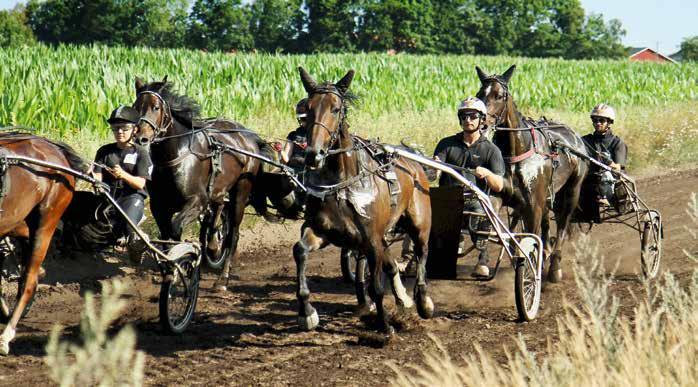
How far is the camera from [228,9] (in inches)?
2965

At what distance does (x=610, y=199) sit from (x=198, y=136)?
4.90 meters

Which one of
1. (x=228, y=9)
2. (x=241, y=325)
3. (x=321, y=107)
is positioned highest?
(x=228, y=9)

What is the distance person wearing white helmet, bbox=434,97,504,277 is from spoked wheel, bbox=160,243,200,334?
2436 mm

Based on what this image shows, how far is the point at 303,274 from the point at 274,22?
73761mm

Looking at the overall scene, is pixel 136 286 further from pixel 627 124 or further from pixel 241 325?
pixel 627 124

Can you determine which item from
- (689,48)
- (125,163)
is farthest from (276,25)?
(125,163)

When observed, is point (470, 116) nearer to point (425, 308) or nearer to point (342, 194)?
point (425, 308)

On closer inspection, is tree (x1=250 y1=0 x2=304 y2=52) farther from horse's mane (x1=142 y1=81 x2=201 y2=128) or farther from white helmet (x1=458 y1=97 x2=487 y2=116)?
white helmet (x1=458 y1=97 x2=487 y2=116)

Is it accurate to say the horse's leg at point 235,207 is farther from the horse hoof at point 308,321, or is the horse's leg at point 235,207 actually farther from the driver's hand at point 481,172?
the driver's hand at point 481,172

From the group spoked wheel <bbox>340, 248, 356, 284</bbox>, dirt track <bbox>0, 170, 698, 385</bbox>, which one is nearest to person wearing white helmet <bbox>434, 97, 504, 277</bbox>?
dirt track <bbox>0, 170, 698, 385</bbox>

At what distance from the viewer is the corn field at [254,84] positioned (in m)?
15.9

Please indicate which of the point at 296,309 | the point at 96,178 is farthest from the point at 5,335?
the point at 296,309

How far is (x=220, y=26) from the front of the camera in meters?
75.9

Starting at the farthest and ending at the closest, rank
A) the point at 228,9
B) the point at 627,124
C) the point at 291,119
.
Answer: the point at 228,9 → the point at 627,124 → the point at 291,119
